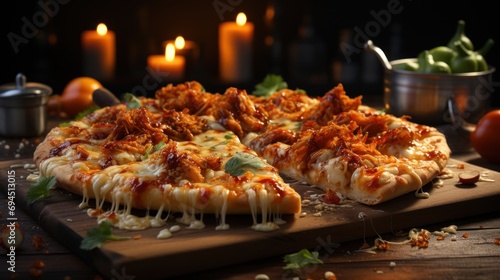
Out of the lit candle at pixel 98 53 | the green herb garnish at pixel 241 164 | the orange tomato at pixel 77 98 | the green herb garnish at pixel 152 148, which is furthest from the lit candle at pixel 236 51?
the green herb garnish at pixel 241 164

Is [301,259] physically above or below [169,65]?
below

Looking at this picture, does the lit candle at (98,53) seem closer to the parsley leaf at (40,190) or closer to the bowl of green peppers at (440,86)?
the bowl of green peppers at (440,86)

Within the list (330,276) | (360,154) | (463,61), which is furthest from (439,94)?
(330,276)

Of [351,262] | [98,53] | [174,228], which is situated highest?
[98,53]

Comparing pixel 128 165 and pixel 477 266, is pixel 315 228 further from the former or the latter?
pixel 128 165

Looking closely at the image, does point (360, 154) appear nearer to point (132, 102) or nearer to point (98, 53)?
point (132, 102)

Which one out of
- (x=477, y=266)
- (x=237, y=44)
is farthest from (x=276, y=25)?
(x=477, y=266)

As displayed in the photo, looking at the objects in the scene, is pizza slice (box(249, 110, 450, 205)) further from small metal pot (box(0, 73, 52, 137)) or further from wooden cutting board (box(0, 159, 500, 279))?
small metal pot (box(0, 73, 52, 137))
